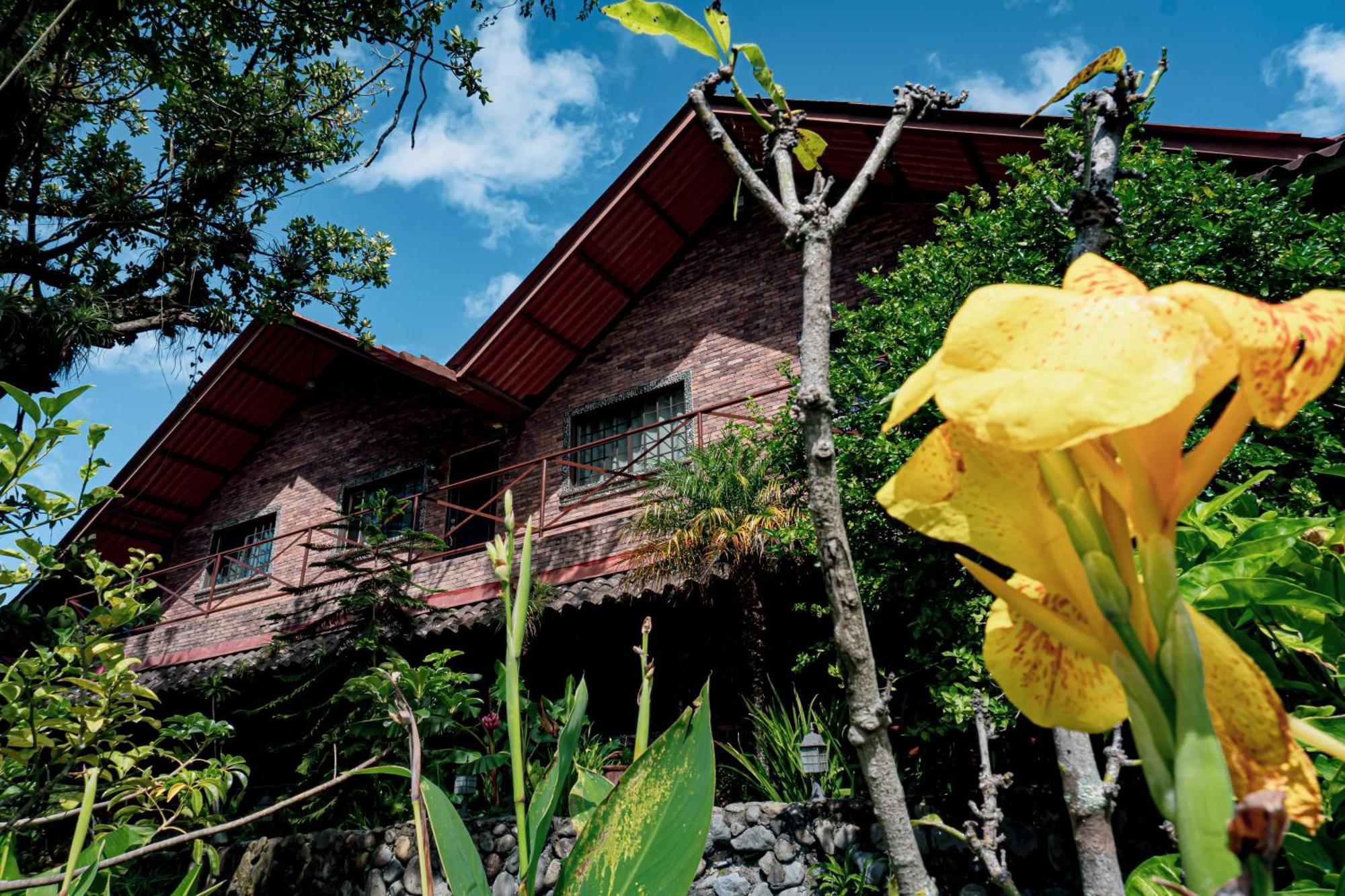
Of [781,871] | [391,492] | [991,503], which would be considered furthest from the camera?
[391,492]

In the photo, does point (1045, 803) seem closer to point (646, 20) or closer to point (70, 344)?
point (646, 20)

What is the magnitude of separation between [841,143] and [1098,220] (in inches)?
294

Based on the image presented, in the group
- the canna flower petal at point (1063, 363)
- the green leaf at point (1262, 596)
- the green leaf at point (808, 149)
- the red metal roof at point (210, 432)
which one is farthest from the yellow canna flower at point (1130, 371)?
the red metal roof at point (210, 432)

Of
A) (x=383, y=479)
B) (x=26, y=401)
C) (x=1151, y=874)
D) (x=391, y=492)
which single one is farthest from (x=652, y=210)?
(x=1151, y=874)

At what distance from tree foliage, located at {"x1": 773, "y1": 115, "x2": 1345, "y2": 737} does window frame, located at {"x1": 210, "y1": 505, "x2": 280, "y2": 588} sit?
30.1ft

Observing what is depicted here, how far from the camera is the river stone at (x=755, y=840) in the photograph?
441 cm

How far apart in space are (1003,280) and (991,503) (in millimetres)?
4208

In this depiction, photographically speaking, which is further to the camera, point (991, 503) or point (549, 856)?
point (549, 856)

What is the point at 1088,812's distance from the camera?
129 centimetres

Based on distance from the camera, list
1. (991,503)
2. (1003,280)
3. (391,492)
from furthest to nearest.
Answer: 1. (391,492)
2. (1003,280)
3. (991,503)

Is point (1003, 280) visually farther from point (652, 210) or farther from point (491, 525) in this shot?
point (491, 525)

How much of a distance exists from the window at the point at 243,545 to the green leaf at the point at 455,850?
11.7m

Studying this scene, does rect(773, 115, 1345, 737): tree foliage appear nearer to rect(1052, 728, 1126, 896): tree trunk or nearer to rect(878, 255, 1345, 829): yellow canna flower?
rect(1052, 728, 1126, 896): tree trunk

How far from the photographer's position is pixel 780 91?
1263 millimetres
